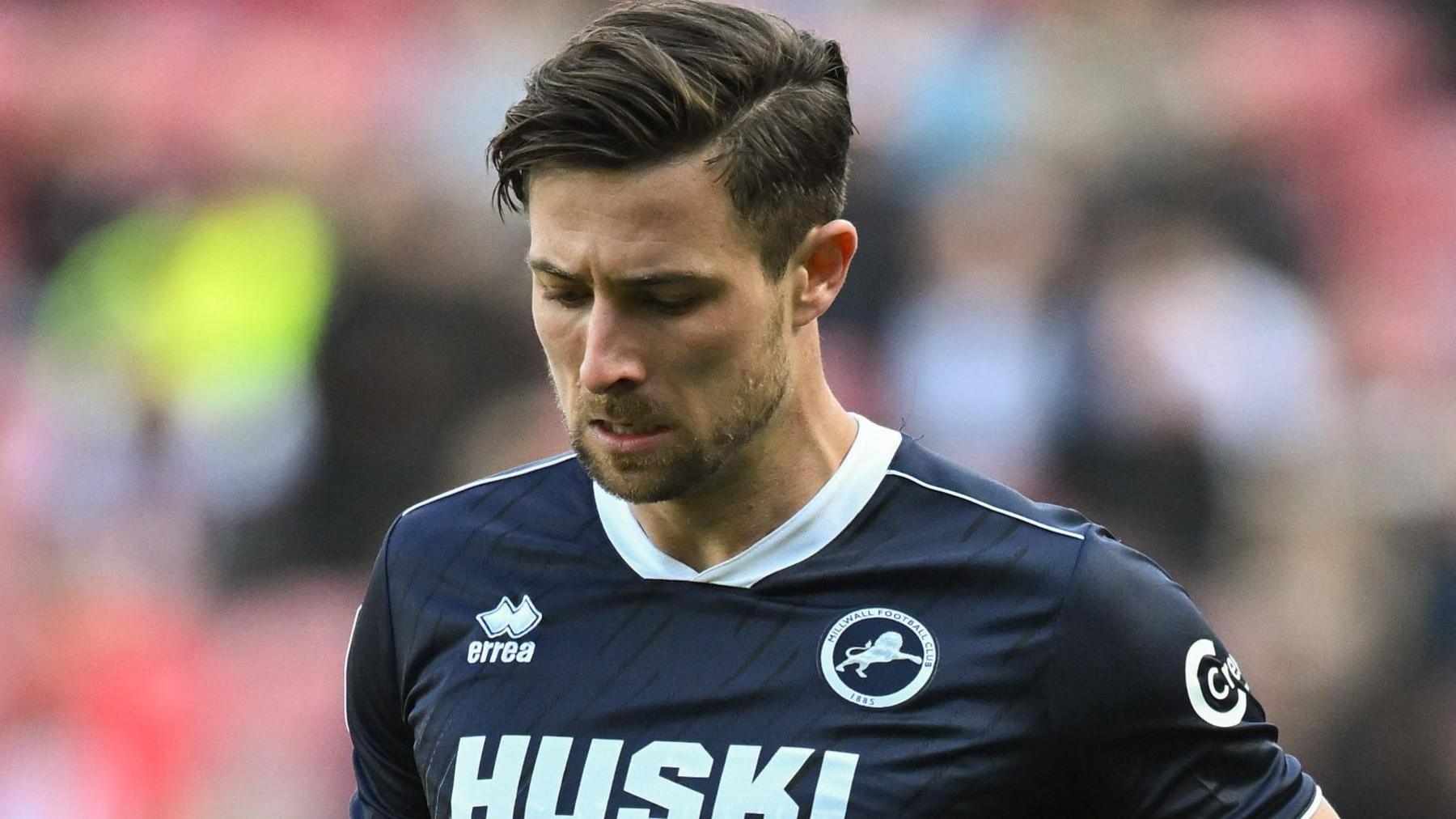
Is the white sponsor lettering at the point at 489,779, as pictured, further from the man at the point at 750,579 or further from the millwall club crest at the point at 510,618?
the millwall club crest at the point at 510,618

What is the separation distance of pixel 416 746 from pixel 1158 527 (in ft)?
11.6

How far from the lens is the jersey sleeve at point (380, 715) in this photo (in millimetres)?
2486

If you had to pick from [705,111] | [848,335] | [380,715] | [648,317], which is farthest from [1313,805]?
[848,335]

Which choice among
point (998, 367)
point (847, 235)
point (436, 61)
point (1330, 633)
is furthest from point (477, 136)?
point (847, 235)

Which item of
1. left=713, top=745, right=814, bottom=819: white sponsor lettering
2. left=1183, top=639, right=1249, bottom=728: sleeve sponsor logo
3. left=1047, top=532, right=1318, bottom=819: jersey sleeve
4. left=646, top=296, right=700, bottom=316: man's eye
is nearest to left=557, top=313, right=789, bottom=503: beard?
left=646, top=296, right=700, bottom=316: man's eye

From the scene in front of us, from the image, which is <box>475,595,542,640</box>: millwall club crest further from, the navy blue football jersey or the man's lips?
the man's lips

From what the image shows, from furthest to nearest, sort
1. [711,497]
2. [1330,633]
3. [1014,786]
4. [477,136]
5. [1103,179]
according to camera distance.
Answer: [477,136] → [1103,179] → [1330,633] → [711,497] → [1014,786]

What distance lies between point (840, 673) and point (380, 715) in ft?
2.28

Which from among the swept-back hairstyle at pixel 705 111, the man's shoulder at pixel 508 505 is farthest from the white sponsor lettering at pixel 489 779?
the swept-back hairstyle at pixel 705 111

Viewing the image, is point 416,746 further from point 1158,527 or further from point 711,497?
point 1158,527

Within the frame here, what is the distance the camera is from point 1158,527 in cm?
545

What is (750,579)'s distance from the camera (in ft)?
7.56

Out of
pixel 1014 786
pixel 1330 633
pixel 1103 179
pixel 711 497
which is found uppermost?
pixel 1103 179

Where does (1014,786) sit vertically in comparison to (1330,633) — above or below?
above
